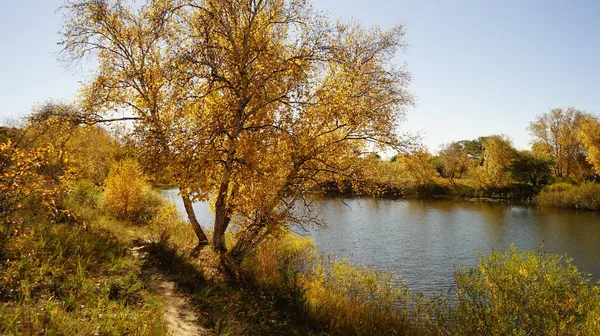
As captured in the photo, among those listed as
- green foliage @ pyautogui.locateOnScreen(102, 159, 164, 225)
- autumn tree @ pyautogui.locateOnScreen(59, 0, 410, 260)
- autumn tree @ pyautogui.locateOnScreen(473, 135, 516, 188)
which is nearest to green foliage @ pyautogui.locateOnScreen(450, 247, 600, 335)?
autumn tree @ pyautogui.locateOnScreen(59, 0, 410, 260)

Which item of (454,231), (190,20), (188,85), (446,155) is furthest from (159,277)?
(446,155)

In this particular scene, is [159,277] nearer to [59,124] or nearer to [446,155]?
[59,124]

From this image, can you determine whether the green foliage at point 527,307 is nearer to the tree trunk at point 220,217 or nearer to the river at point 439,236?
the river at point 439,236

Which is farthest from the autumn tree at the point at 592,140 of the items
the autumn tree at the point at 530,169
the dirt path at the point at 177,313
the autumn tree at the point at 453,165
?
the dirt path at the point at 177,313

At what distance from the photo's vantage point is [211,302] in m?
7.85

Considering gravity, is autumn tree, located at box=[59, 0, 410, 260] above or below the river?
above

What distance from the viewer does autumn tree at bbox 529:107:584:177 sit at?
50688 millimetres

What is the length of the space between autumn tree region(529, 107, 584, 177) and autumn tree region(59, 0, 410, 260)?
5191 centimetres

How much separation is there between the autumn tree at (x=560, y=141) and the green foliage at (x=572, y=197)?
1089 cm

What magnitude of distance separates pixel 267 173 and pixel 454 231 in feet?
68.2

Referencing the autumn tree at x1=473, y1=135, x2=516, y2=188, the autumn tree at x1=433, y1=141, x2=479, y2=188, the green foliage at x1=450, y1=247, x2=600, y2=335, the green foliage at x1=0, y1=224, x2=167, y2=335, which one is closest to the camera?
the green foliage at x1=0, y1=224, x2=167, y2=335

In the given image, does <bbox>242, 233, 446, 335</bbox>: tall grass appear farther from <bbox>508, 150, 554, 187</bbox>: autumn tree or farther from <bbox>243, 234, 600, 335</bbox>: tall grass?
<bbox>508, 150, 554, 187</bbox>: autumn tree

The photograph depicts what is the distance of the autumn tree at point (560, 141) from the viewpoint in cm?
5069

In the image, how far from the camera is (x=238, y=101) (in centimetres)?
966
